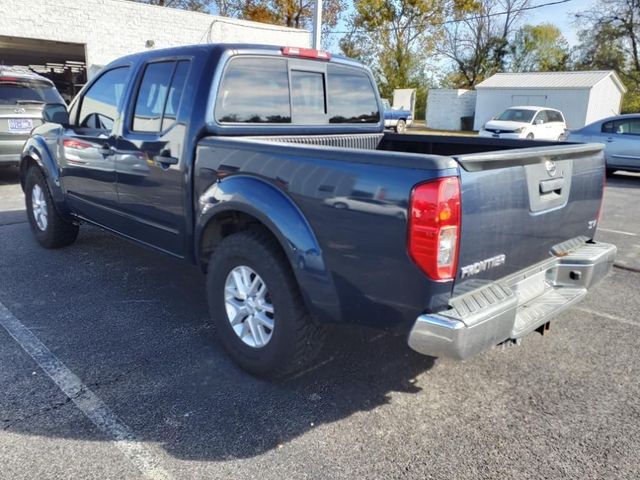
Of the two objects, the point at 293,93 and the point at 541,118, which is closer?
the point at 293,93

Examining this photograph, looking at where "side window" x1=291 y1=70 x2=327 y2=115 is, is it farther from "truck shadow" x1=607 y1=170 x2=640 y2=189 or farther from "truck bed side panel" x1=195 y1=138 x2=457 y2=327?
"truck shadow" x1=607 y1=170 x2=640 y2=189

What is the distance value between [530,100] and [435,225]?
103 feet

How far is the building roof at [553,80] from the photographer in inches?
1140

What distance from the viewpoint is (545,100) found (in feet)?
96.8

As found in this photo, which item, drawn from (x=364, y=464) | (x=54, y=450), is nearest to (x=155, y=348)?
(x=54, y=450)

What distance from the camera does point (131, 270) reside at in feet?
16.3

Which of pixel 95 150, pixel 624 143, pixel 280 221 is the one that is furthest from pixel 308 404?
pixel 624 143

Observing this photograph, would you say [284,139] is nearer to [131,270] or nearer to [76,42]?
[131,270]

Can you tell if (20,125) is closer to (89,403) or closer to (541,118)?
(89,403)

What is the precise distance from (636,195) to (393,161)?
9.87 m

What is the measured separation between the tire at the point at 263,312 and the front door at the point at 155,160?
561mm

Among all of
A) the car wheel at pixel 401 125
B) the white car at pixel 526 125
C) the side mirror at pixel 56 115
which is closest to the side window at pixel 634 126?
the white car at pixel 526 125

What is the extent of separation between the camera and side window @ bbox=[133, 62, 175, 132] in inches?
144

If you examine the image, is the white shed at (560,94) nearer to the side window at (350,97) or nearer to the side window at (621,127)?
the side window at (621,127)
